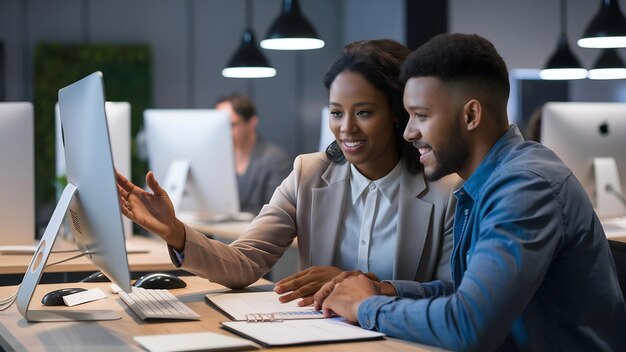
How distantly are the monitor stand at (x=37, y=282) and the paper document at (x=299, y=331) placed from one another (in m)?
0.33

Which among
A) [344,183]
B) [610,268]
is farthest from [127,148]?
[610,268]

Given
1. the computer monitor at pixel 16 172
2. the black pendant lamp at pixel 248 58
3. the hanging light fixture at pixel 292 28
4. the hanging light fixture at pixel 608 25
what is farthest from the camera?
the black pendant lamp at pixel 248 58

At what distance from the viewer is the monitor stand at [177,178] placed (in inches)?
155

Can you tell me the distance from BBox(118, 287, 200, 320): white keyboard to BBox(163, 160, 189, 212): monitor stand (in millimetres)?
1862

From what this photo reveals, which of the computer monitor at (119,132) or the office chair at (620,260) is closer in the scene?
the office chair at (620,260)

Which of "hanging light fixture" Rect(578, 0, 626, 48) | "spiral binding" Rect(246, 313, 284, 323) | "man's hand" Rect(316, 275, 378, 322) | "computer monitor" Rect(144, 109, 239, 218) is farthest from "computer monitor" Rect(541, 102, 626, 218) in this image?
"spiral binding" Rect(246, 313, 284, 323)

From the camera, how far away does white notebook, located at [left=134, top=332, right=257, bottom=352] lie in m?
1.45

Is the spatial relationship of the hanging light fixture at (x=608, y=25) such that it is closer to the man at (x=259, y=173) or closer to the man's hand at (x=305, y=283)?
the man at (x=259, y=173)

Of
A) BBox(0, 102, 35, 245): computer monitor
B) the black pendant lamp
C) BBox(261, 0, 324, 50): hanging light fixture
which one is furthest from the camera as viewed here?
the black pendant lamp

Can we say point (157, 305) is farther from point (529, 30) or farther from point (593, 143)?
point (529, 30)

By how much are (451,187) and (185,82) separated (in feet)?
21.4

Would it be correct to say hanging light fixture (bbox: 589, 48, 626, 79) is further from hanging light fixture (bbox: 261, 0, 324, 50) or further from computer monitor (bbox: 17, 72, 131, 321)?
computer monitor (bbox: 17, 72, 131, 321)

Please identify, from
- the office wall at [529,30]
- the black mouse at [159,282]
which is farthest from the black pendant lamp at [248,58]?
the black mouse at [159,282]

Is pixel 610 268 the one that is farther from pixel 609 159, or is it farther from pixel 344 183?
pixel 609 159
